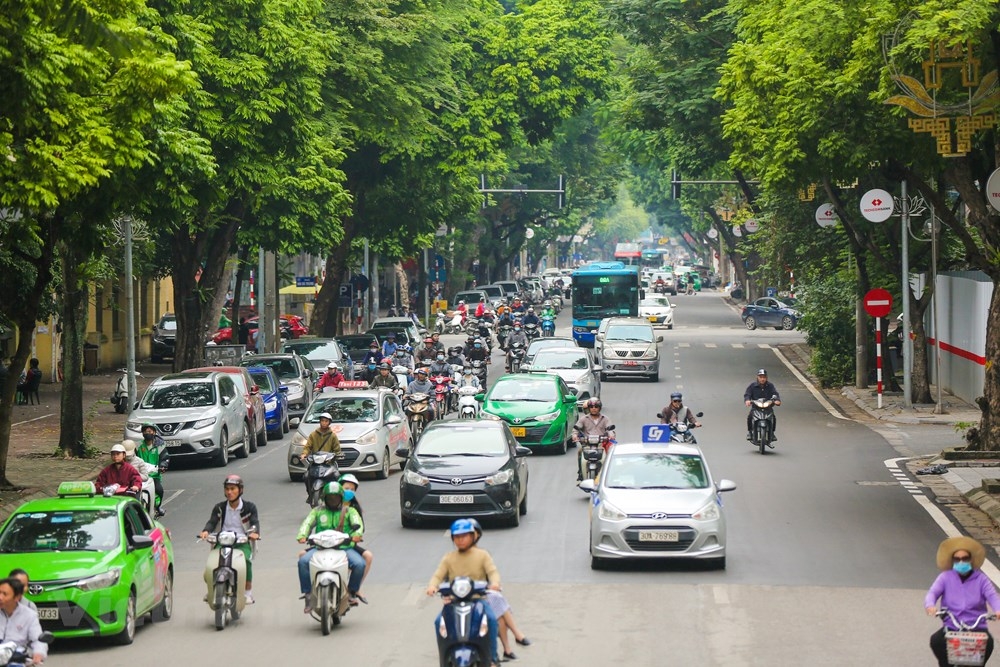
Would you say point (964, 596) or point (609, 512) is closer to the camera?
point (964, 596)

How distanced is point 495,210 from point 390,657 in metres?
81.0

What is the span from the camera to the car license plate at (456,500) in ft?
70.9

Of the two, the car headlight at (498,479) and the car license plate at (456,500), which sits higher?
the car headlight at (498,479)

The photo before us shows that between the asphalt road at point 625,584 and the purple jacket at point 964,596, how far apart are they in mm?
1902

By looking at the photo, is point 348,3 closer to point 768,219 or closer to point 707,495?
point 768,219

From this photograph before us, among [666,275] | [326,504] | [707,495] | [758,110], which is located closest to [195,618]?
[326,504]

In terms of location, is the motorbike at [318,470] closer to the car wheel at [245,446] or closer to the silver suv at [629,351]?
the car wheel at [245,446]

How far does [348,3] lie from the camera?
47000 millimetres

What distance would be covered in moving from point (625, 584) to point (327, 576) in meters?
3.98

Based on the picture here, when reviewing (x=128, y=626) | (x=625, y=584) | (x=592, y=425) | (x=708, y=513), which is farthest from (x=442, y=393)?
(x=128, y=626)

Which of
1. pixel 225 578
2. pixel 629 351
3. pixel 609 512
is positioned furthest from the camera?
pixel 629 351

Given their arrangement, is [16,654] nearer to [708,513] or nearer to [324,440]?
[708,513]

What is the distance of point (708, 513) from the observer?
18188 mm

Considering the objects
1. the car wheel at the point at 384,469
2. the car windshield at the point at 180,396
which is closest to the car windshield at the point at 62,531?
the car wheel at the point at 384,469
